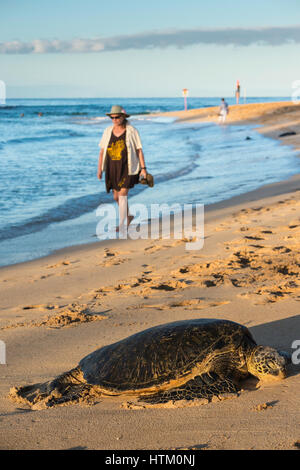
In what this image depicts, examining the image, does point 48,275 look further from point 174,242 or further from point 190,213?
point 190,213

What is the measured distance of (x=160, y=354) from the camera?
3.21 metres

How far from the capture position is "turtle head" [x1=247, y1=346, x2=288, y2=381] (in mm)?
3178

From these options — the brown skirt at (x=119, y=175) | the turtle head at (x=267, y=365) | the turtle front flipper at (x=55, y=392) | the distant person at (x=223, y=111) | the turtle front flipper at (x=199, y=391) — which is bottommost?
the turtle front flipper at (x=55, y=392)

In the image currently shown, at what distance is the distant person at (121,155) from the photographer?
786 cm

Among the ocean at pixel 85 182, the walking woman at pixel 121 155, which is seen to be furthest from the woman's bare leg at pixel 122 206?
the ocean at pixel 85 182

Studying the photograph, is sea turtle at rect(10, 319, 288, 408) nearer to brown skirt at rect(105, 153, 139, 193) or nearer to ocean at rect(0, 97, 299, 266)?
ocean at rect(0, 97, 299, 266)

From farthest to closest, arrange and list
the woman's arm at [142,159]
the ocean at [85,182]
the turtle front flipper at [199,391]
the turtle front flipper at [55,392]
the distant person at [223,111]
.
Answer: the distant person at [223,111]
the ocean at [85,182]
the woman's arm at [142,159]
the turtle front flipper at [55,392]
the turtle front flipper at [199,391]

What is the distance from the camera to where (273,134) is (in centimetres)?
2580

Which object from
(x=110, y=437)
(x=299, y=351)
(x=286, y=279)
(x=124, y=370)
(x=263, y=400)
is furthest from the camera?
(x=286, y=279)

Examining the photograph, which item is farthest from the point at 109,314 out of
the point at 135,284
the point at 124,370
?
the point at 124,370

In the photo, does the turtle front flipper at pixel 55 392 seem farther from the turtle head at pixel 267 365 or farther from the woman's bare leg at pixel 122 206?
the woman's bare leg at pixel 122 206

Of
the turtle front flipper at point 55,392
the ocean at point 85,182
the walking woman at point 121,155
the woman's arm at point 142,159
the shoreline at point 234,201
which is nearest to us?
the turtle front flipper at point 55,392

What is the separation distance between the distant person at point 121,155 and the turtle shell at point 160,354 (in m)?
4.85

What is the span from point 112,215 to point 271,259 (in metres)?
4.58
